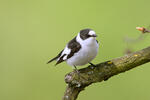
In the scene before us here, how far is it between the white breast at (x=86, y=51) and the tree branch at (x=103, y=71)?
0.17 metres

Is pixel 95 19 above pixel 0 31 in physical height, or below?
below

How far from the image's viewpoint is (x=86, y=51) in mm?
2016

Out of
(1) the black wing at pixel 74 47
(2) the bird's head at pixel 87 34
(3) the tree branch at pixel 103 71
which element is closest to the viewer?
(3) the tree branch at pixel 103 71

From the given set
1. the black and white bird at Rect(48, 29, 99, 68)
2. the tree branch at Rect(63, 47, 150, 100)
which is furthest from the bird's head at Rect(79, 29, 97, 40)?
the tree branch at Rect(63, 47, 150, 100)

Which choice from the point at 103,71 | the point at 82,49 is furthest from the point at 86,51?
the point at 103,71

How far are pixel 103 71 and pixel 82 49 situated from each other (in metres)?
0.25

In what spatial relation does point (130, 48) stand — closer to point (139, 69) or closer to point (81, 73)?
point (81, 73)

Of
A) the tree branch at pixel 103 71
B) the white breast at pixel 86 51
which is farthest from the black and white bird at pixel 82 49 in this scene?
the tree branch at pixel 103 71

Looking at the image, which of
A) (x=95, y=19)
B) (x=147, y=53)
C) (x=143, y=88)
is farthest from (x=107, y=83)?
(x=147, y=53)

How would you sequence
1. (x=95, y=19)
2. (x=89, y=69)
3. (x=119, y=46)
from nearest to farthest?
(x=89, y=69)
(x=119, y=46)
(x=95, y=19)

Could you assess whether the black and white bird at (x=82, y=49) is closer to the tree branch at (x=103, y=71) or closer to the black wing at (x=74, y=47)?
the black wing at (x=74, y=47)

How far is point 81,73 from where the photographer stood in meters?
1.86

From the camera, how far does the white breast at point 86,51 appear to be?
200cm

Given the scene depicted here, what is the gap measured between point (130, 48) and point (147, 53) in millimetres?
169
